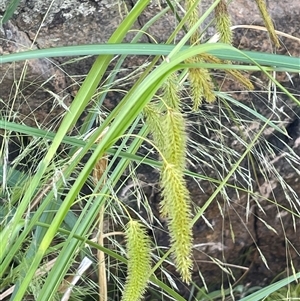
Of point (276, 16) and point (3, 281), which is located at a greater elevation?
point (276, 16)

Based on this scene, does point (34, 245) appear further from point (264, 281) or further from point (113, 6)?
point (264, 281)

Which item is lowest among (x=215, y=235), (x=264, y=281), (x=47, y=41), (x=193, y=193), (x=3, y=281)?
(x=264, y=281)

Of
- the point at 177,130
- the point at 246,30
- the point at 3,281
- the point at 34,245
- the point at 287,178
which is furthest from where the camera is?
the point at 287,178

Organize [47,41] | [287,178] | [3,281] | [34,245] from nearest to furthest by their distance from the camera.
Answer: [34,245] → [3,281] → [47,41] → [287,178]

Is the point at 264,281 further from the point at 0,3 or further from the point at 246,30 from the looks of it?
the point at 0,3

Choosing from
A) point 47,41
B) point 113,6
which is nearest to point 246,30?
point 113,6

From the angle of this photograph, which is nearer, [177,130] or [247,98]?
[177,130]

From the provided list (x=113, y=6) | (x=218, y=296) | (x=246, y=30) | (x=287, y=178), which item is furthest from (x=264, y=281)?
(x=113, y=6)

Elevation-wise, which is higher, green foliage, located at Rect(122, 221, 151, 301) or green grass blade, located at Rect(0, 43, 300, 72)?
green grass blade, located at Rect(0, 43, 300, 72)

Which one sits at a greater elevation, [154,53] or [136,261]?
[154,53]

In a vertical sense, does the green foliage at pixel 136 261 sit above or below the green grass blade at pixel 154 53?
below
